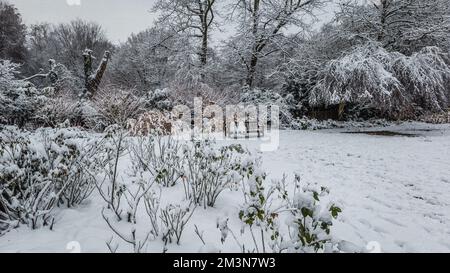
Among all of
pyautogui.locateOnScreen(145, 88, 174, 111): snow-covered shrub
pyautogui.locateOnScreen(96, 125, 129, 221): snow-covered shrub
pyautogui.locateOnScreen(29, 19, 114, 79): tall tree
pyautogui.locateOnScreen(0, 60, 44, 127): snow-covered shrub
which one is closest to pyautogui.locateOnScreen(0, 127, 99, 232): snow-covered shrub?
pyautogui.locateOnScreen(96, 125, 129, 221): snow-covered shrub

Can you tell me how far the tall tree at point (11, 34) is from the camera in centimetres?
1986

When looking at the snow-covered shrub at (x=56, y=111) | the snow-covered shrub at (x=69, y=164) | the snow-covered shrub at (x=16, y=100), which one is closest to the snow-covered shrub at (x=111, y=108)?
the snow-covered shrub at (x=56, y=111)

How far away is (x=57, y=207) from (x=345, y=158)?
5.44 m

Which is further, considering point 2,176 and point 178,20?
point 178,20

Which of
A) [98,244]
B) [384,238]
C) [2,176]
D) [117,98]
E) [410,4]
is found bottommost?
[384,238]

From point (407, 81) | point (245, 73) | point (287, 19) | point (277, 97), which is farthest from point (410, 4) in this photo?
point (245, 73)

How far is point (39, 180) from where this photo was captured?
2.53 m

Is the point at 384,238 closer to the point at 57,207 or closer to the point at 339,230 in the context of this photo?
the point at 339,230

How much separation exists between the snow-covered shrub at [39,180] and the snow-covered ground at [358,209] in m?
0.14

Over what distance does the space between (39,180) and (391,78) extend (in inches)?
378

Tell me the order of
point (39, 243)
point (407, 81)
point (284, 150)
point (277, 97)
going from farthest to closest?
point (277, 97)
point (407, 81)
point (284, 150)
point (39, 243)

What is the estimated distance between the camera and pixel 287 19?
42.7ft

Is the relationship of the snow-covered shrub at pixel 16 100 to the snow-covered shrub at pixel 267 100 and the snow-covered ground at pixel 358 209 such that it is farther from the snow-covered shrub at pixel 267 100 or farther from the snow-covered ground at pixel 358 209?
the snow-covered ground at pixel 358 209

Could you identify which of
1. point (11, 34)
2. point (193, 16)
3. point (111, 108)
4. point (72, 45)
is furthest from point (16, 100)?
point (11, 34)
